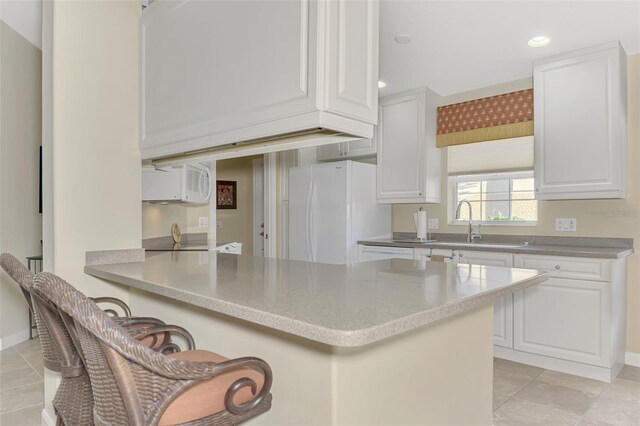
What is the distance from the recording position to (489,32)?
9.42ft

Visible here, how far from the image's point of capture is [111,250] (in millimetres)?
2102

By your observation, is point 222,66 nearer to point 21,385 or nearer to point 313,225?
point 21,385

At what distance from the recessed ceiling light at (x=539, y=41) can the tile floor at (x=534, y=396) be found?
2.42 metres

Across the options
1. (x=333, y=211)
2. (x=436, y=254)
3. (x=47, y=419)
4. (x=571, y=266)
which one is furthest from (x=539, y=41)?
(x=47, y=419)

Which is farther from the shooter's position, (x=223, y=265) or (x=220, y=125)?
(x=223, y=265)

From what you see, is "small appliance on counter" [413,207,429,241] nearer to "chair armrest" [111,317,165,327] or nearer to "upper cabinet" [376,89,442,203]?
"upper cabinet" [376,89,442,203]

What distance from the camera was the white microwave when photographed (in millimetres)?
2979

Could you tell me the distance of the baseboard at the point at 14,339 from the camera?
3.39 metres

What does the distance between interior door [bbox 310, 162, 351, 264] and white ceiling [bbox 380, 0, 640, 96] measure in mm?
1140

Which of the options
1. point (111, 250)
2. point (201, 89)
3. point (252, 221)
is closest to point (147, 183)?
point (111, 250)

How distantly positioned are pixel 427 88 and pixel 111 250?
3.18 m

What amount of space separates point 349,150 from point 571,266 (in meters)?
2.50

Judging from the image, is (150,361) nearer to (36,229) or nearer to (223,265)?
(223,265)

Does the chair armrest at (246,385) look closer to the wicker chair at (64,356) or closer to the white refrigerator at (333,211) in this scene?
the wicker chair at (64,356)
